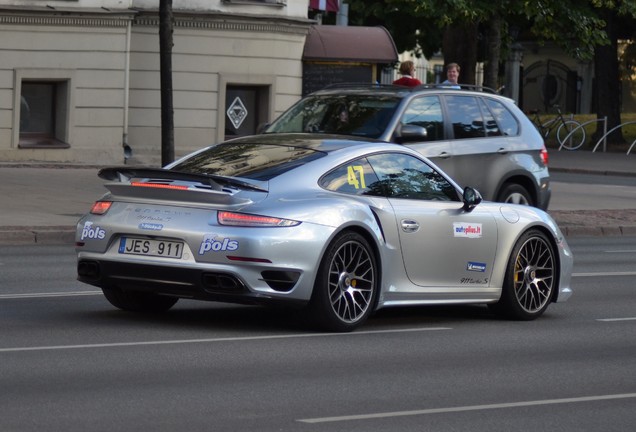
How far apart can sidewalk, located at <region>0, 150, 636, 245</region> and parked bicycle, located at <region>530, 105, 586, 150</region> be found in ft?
69.1

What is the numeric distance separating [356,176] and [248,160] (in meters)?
0.78

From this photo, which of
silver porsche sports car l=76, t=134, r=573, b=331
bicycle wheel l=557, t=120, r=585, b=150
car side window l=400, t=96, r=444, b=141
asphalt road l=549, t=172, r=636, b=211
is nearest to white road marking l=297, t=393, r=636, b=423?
silver porsche sports car l=76, t=134, r=573, b=331

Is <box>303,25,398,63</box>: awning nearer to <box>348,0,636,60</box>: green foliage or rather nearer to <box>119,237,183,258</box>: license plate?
<box>348,0,636,60</box>: green foliage

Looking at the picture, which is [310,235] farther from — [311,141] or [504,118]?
[504,118]

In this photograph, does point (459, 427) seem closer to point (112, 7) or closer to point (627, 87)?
point (112, 7)

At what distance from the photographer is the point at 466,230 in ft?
37.9

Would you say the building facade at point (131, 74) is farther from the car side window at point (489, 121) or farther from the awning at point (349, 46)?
the car side window at point (489, 121)

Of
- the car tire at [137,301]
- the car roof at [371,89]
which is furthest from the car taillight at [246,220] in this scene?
the car roof at [371,89]

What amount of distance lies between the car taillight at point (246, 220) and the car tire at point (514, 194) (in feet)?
29.7

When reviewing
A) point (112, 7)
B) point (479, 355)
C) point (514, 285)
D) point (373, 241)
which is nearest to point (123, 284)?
point (373, 241)

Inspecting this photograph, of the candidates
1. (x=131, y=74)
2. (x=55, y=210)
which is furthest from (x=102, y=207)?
(x=131, y=74)

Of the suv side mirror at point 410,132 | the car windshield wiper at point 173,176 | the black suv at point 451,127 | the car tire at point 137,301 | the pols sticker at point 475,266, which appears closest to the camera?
the car windshield wiper at point 173,176

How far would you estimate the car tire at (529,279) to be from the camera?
39.2ft

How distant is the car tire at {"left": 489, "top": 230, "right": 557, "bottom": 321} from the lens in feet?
39.2
